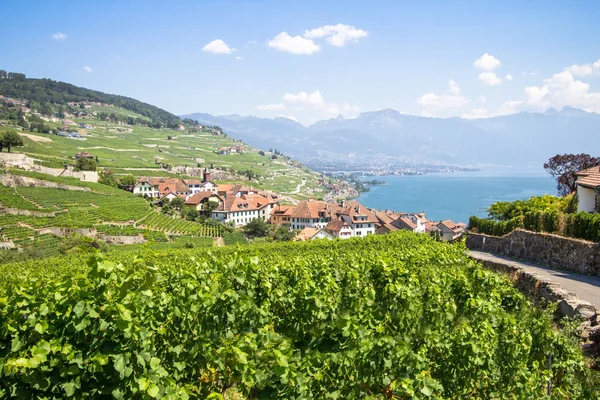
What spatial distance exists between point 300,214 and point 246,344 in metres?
85.2

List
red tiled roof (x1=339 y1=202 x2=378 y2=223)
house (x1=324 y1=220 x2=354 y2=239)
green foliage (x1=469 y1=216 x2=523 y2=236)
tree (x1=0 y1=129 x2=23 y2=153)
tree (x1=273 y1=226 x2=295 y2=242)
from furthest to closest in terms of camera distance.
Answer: tree (x1=0 y1=129 x2=23 y2=153) < red tiled roof (x1=339 y1=202 x2=378 y2=223) < house (x1=324 y1=220 x2=354 y2=239) < tree (x1=273 y1=226 x2=295 y2=242) < green foliage (x1=469 y1=216 x2=523 y2=236)

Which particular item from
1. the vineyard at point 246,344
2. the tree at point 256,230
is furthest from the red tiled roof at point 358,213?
the vineyard at point 246,344

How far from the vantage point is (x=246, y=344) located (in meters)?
5.02

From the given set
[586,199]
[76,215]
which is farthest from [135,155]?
[586,199]

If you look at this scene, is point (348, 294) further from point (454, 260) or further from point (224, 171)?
point (224, 171)

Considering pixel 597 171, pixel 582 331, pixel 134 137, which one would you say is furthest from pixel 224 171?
pixel 582 331

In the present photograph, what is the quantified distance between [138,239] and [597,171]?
179 ft

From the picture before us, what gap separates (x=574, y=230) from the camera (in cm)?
1698

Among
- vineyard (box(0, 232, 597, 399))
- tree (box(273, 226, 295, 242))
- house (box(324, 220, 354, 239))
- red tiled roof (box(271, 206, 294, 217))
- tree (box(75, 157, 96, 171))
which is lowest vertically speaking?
tree (box(273, 226, 295, 242))

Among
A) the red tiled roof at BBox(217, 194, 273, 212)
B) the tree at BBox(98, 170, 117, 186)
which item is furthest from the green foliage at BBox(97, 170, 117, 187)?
the red tiled roof at BBox(217, 194, 273, 212)

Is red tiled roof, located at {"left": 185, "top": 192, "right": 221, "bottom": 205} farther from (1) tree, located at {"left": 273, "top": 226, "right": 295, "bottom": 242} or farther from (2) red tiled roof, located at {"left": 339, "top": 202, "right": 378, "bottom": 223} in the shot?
(2) red tiled roof, located at {"left": 339, "top": 202, "right": 378, "bottom": 223}

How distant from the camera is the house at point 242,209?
92.9 metres

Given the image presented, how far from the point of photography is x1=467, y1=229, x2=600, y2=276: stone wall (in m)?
14.9

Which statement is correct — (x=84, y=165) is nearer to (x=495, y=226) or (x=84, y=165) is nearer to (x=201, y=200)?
(x=201, y=200)
